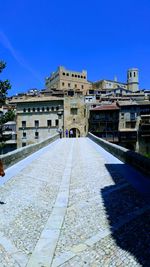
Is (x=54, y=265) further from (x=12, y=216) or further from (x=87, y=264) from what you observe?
(x=12, y=216)

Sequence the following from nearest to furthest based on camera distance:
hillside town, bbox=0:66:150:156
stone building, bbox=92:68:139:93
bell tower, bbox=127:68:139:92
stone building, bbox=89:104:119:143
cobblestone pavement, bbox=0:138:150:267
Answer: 1. cobblestone pavement, bbox=0:138:150:267
2. hillside town, bbox=0:66:150:156
3. stone building, bbox=89:104:119:143
4. stone building, bbox=92:68:139:93
5. bell tower, bbox=127:68:139:92

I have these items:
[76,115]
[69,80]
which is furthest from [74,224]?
[69,80]

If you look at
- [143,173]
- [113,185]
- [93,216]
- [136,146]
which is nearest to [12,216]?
[93,216]

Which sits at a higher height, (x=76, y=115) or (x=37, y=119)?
(x=76, y=115)

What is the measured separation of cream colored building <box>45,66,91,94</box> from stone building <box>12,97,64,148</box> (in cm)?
5673

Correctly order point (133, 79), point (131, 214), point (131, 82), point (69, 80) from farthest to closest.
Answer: point (133, 79)
point (131, 82)
point (69, 80)
point (131, 214)

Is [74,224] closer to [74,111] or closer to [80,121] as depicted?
[80,121]

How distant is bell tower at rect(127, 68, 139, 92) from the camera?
148 metres

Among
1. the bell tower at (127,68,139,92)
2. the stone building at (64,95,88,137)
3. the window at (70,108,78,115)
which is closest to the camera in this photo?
the stone building at (64,95,88,137)

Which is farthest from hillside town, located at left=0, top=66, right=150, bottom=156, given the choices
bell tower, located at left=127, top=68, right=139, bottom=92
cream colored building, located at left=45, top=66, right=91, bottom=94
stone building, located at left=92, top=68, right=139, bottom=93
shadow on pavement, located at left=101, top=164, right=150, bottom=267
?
bell tower, located at left=127, top=68, right=139, bottom=92

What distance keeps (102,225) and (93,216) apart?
66 cm

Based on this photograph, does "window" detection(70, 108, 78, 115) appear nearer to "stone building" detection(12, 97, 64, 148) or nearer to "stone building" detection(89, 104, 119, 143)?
"stone building" detection(12, 97, 64, 148)

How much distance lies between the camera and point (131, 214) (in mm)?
6750

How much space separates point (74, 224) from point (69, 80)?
13076 centimetres
